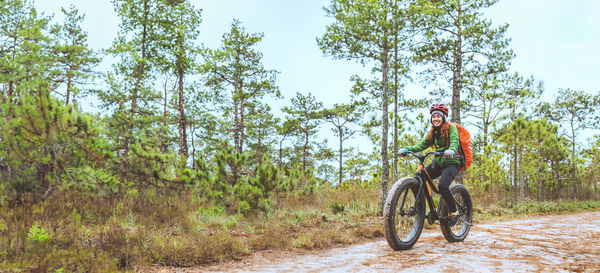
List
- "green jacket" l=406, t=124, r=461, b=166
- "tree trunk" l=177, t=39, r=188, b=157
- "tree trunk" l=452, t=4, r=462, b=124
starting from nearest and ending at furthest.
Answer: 1. "green jacket" l=406, t=124, r=461, b=166
2. "tree trunk" l=452, t=4, r=462, b=124
3. "tree trunk" l=177, t=39, r=188, b=157

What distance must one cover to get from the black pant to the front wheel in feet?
1.28

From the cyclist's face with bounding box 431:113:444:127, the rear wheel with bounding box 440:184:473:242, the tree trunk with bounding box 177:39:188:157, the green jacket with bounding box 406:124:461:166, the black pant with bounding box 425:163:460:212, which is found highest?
the tree trunk with bounding box 177:39:188:157

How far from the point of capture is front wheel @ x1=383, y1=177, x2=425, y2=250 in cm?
461

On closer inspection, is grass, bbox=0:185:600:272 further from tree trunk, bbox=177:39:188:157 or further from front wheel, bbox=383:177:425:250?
tree trunk, bbox=177:39:188:157

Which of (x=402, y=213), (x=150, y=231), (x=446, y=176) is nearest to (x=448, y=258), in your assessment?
(x=402, y=213)

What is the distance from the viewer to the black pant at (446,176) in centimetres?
508

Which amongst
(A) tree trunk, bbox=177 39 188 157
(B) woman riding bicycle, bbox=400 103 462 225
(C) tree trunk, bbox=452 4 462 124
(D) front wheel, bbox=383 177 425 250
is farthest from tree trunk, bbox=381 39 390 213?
(A) tree trunk, bbox=177 39 188 157

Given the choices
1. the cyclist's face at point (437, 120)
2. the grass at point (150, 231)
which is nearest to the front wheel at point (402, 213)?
the cyclist's face at point (437, 120)

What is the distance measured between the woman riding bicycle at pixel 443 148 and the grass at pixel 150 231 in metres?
2.04

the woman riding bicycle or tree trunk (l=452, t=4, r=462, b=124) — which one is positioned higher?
tree trunk (l=452, t=4, r=462, b=124)

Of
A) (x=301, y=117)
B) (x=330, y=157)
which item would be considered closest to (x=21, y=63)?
(x=301, y=117)

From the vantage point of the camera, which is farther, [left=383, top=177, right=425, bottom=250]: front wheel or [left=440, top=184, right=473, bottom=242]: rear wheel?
[left=440, top=184, right=473, bottom=242]: rear wheel

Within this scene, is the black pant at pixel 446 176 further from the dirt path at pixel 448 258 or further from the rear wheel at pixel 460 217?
the dirt path at pixel 448 258

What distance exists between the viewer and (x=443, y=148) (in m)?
5.27
